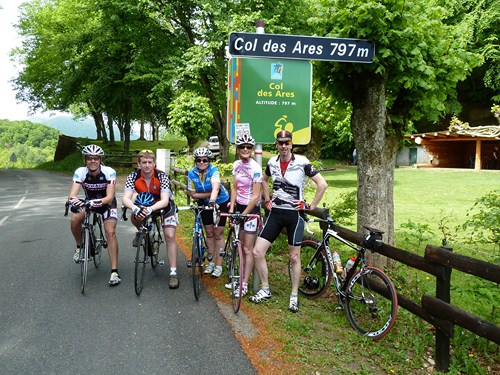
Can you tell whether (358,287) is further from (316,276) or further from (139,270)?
(139,270)

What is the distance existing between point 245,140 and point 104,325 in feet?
8.93

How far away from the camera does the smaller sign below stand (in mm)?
5504

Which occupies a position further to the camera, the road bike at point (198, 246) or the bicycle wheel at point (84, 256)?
the bicycle wheel at point (84, 256)

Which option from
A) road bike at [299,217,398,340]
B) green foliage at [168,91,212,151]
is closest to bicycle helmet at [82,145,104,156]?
road bike at [299,217,398,340]

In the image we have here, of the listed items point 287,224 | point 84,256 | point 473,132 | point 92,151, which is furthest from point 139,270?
point 473,132

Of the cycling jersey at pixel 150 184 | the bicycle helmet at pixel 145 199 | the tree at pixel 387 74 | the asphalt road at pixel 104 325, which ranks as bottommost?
the asphalt road at pixel 104 325

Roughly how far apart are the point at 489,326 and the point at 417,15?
432 cm

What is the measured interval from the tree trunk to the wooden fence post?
279 cm

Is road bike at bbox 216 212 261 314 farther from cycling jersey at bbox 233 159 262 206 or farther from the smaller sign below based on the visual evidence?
the smaller sign below

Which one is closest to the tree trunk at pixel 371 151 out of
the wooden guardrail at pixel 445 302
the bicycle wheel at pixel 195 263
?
the wooden guardrail at pixel 445 302

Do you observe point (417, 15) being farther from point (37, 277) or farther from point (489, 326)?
point (37, 277)

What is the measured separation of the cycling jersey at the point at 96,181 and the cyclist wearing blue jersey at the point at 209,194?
3.81ft

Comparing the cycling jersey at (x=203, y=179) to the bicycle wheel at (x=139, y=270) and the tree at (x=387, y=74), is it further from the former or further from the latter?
the tree at (x=387, y=74)

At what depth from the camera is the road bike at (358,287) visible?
4.95 metres
